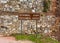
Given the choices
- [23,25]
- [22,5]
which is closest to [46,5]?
[22,5]

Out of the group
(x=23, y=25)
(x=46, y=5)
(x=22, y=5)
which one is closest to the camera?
(x=23, y=25)

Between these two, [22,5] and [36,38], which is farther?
[22,5]

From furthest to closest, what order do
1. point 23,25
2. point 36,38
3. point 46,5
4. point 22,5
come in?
point 46,5
point 22,5
point 23,25
point 36,38

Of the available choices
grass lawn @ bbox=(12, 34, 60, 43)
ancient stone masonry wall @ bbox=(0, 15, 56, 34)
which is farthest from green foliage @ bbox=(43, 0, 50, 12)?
grass lawn @ bbox=(12, 34, 60, 43)

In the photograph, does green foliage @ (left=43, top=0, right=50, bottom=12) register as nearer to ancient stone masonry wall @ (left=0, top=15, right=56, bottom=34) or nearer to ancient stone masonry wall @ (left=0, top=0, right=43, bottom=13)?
ancient stone masonry wall @ (left=0, top=0, right=43, bottom=13)

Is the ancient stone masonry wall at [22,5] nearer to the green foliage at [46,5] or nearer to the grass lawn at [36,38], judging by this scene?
the green foliage at [46,5]

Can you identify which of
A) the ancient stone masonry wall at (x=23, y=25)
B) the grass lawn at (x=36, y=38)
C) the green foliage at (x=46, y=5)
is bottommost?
the grass lawn at (x=36, y=38)

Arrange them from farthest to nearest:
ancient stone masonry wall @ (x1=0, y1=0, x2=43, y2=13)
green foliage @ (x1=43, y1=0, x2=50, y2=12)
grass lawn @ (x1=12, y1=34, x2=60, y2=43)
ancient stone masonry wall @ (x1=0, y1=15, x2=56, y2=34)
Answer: green foliage @ (x1=43, y1=0, x2=50, y2=12) < ancient stone masonry wall @ (x1=0, y1=0, x2=43, y2=13) < ancient stone masonry wall @ (x1=0, y1=15, x2=56, y2=34) < grass lawn @ (x1=12, y1=34, x2=60, y2=43)

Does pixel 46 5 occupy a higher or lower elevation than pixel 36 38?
higher

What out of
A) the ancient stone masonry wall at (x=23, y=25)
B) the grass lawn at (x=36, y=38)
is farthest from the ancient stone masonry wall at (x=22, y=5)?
the grass lawn at (x=36, y=38)

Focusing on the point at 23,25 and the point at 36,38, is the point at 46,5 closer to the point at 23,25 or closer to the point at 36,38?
the point at 23,25

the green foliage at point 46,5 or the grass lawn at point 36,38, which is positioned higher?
the green foliage at point 46,5

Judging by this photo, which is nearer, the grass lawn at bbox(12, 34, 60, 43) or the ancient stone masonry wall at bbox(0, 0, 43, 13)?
the grass lawn at bbox(12, 34, 60, 43)

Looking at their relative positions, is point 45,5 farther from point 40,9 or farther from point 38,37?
point 38,37
